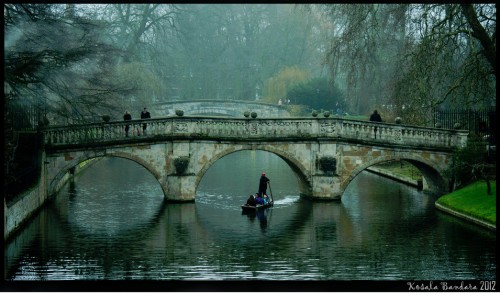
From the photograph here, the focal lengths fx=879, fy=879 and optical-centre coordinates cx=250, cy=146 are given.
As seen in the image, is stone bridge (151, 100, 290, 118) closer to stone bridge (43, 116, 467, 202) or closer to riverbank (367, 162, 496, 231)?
stone bridge (43, 116, 467, 202)

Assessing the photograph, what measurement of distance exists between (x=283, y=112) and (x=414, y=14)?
25.7m

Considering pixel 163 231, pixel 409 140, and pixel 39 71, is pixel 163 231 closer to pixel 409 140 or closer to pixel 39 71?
pixel 39 71

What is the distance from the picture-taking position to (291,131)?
31188mm

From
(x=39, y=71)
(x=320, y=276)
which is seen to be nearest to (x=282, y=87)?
(x=39, y=71)

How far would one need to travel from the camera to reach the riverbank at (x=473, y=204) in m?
24.9

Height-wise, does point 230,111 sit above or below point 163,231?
above

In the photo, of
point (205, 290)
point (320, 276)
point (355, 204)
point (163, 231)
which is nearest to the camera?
point (205, 290)

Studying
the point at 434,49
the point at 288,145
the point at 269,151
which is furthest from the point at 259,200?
the point at 434,49

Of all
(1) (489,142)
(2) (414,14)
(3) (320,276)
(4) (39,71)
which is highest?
(2) (414,14)

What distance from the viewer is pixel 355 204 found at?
102 ft

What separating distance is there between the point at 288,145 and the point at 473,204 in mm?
7177

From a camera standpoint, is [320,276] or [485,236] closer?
[320,276]

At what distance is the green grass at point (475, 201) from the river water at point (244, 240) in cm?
45

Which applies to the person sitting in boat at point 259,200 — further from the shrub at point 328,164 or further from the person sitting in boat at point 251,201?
the shrub at point 328,164
